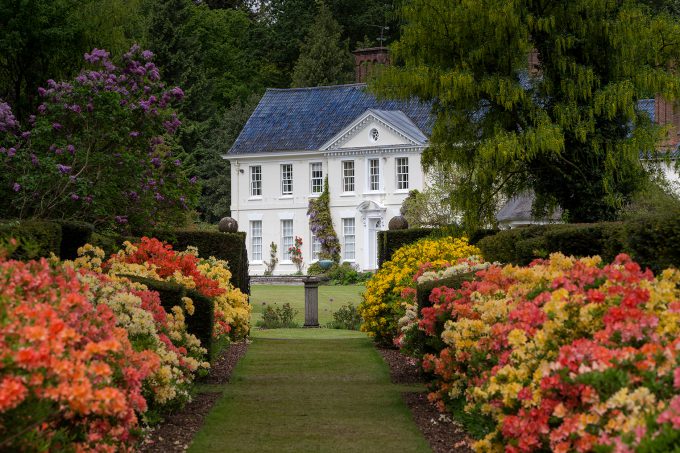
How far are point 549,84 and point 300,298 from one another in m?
14.7

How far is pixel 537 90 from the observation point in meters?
22.3

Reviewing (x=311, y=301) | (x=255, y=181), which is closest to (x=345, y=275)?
(x=255, y=181)

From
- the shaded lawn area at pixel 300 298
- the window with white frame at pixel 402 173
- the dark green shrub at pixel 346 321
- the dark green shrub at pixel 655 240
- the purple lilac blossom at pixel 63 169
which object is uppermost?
the window with white frame at pixel 402 173

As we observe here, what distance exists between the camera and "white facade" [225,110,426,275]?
4688 cm

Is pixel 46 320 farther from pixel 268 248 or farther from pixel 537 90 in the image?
pixel 268 248

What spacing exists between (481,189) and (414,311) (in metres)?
8.62

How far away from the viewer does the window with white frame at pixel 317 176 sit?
49.1 meters

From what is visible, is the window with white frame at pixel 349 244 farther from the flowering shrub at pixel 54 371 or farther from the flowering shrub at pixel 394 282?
the flowering shrub at pixel 54 371

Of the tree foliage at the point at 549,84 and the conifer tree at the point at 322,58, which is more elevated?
the conifer tree at the point at 322,58

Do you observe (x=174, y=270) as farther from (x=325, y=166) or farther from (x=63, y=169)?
(x=325, y=166)

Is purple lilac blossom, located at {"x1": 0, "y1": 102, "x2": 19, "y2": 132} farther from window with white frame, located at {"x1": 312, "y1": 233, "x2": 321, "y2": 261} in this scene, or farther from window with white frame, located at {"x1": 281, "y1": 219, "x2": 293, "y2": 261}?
window with white frame, located at {"x1": 281, "y1": 219, "x2": 293, "y2": 261}

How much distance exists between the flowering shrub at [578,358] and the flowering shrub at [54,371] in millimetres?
2444

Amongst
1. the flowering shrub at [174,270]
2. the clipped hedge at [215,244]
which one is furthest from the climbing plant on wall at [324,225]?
the flowering shrub at [174,270]

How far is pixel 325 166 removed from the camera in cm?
4878
